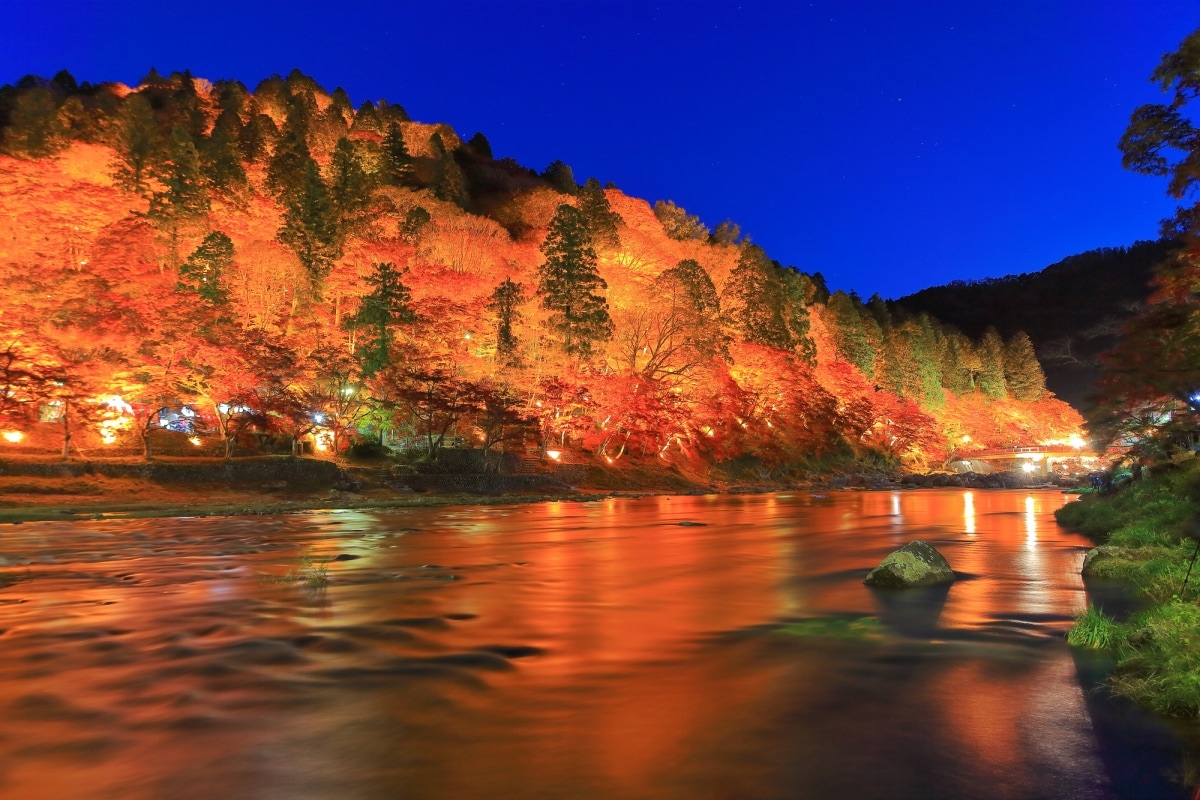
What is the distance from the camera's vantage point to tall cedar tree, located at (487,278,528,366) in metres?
37.3

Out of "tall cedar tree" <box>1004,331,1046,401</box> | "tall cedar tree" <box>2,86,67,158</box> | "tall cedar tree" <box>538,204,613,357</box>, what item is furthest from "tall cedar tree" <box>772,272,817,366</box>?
"tall cedar tree" <box>2,86,67,158</box>

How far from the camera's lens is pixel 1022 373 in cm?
8950

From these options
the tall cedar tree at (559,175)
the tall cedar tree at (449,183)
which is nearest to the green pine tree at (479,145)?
the tall cedar tree at (559,175)

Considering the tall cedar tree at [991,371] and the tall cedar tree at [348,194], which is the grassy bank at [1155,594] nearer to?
the tall cedar tree at [348,194]

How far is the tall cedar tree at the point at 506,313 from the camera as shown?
123 feet

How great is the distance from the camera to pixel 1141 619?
729cm

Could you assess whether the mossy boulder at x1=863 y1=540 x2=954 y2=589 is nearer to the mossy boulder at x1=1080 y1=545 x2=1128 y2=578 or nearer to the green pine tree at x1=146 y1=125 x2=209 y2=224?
the mossy boulder at x1=1080 y1=545 x2=1128 y2=578

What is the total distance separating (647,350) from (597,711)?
128ft

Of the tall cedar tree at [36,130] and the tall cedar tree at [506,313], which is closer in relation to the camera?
the tall cedar tree at [506,313]

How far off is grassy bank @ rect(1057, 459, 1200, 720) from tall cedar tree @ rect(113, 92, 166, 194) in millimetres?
46401

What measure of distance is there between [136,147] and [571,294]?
2762cm

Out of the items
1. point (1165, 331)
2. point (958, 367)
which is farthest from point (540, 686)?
point (958, 367)

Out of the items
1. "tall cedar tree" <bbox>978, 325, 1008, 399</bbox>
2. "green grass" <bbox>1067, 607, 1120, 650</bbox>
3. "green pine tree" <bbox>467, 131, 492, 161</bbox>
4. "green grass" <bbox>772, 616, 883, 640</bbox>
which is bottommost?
"green grass" <bbox>772, 616, 883, 640</bbox>

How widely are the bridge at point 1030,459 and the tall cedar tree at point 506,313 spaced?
163 feet
